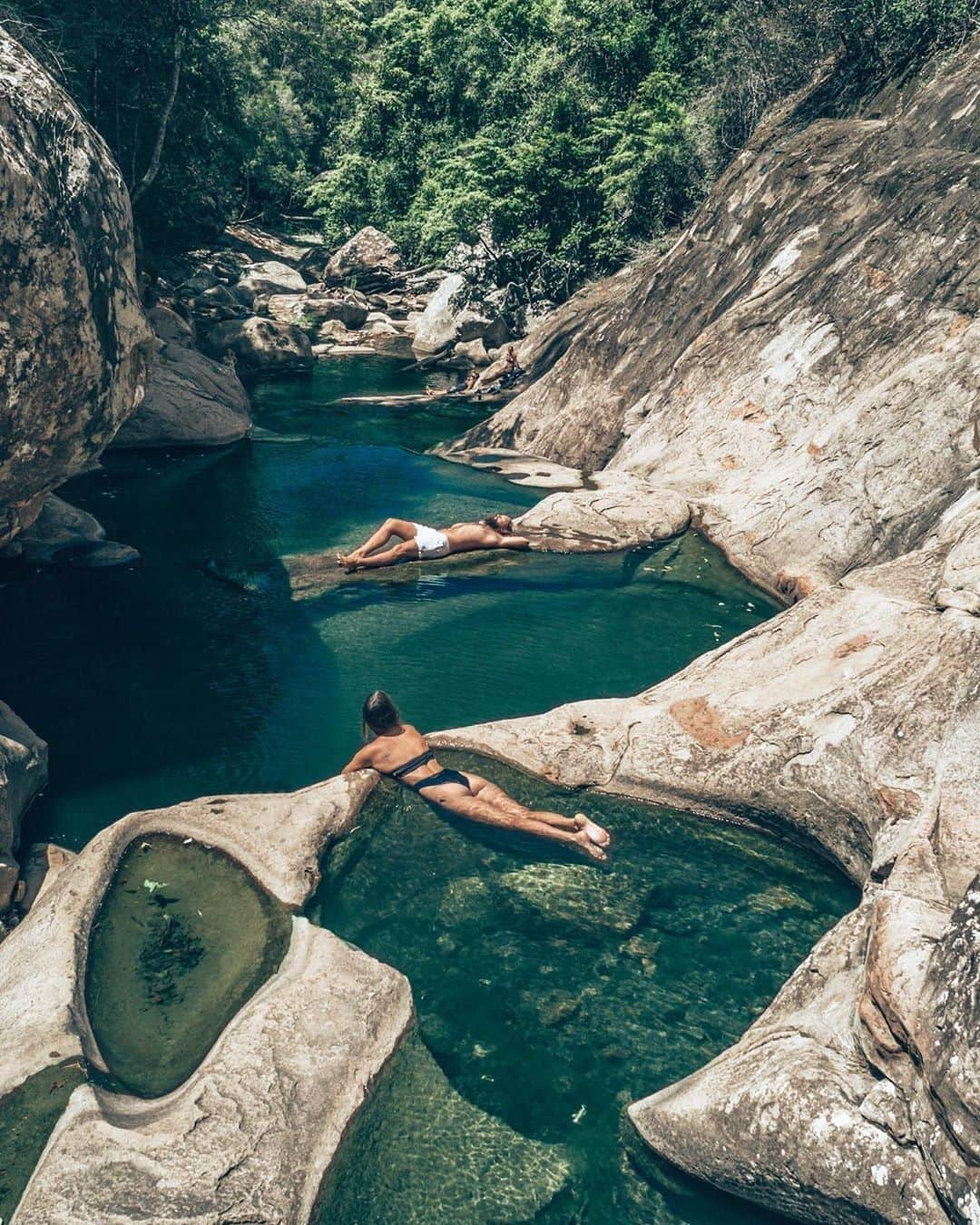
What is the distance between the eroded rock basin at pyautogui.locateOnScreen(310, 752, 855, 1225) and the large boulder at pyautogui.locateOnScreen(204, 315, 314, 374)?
2087 cm

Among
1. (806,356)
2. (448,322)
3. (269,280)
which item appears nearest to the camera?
(806,356)

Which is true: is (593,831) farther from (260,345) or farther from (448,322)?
(448,322)

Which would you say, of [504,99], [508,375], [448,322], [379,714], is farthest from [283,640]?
[504,99]

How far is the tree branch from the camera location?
2183cm

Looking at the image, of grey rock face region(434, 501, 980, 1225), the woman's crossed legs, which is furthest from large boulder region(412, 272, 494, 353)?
the woman's crossed legs

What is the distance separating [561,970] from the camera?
733cm

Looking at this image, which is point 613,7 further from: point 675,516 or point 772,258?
point 675,516

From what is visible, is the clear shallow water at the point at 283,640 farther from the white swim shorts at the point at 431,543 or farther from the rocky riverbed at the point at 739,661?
the rocky riverbed at the point at 739,661

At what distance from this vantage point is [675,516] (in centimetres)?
1491

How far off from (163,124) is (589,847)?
801 inches

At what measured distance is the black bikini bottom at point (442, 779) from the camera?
9062mm

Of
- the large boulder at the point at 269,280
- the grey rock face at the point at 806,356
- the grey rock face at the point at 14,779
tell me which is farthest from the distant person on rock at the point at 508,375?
the grey rock face at the point at 14,779

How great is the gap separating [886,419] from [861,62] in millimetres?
10571

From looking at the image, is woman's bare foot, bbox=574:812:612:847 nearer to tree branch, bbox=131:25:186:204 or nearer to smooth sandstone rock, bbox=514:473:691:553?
smooth sandstone rock, bbox=514:473:691:553
